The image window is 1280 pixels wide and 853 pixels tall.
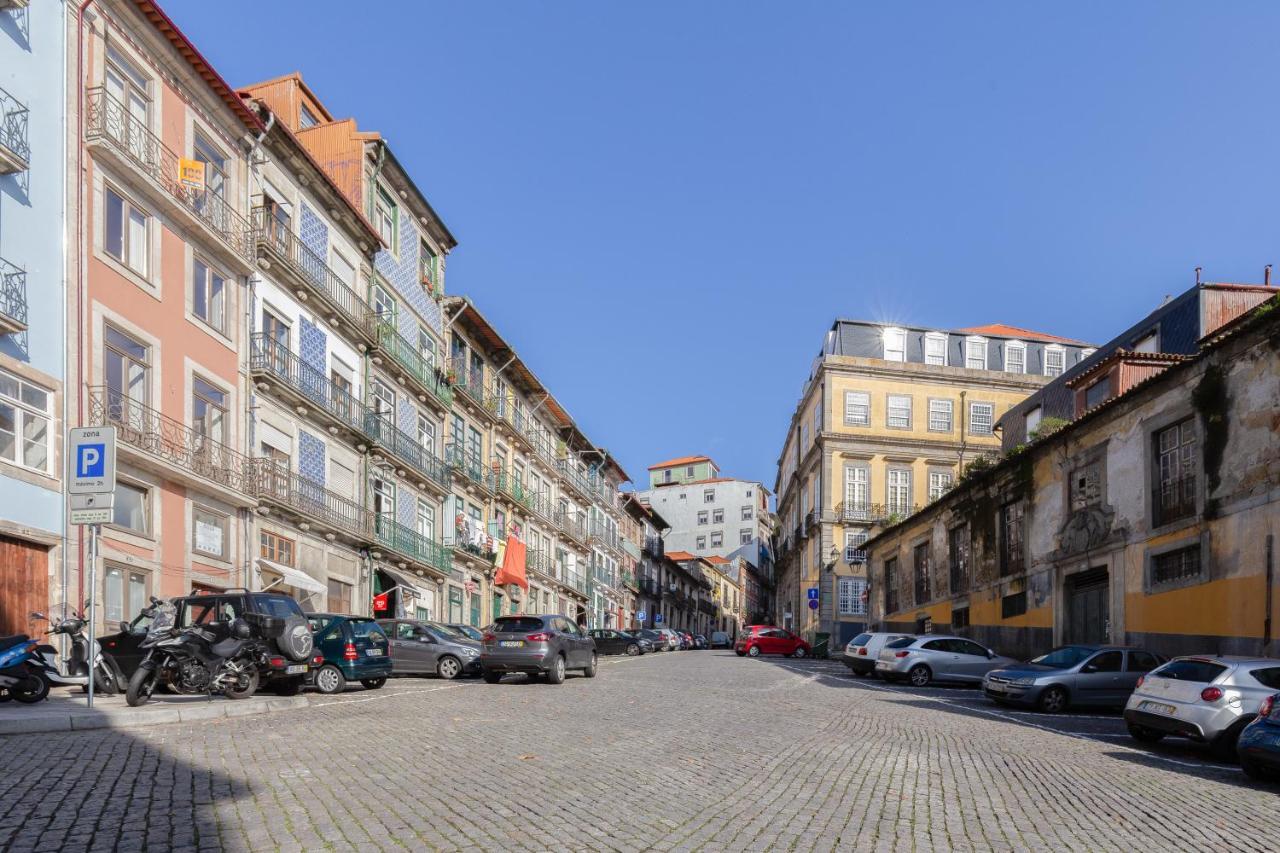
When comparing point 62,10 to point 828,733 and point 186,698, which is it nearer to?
point 186,698

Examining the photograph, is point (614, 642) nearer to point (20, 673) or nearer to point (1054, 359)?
point (1054, 359)

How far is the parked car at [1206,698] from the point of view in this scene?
13500mm

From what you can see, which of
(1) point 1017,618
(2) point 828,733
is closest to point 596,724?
(2) point 828,733

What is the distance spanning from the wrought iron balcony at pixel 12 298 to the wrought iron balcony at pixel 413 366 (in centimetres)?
1559

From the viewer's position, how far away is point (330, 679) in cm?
1958

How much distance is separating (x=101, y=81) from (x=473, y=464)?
979 inches

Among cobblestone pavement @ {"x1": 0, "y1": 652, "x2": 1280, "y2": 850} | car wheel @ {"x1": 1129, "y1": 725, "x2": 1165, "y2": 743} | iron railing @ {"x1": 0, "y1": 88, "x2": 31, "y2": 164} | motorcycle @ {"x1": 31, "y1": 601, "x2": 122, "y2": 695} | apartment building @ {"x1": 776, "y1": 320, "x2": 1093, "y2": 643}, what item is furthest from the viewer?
apartment building @ {"x1": 776, "y1": 320, "x2": 1093, "y2": 643}

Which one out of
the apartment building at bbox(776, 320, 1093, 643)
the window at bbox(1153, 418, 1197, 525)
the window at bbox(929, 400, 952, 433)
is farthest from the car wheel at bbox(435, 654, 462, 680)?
the window at bbox(929, 400, 952, 433)

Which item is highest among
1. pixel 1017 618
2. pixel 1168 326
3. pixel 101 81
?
pixel 101 81

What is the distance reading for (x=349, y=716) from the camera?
47.3 ft

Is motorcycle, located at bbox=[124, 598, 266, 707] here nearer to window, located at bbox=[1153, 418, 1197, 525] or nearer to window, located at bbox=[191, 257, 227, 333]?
window, located at bbox=[191, 257, 227, 333]

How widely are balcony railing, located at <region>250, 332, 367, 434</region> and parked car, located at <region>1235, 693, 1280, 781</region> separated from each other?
22410 mm

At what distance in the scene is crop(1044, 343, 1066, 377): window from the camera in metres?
66.1

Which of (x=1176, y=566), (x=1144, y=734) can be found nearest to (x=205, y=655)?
(x=1144, y=734)
